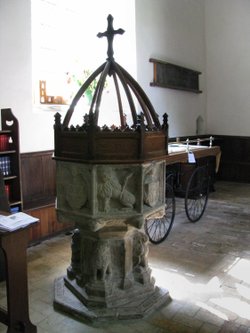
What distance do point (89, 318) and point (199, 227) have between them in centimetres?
245

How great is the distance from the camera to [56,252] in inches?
143

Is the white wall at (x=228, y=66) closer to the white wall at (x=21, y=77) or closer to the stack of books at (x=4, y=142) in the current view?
the white wall at (x=21, y=77)

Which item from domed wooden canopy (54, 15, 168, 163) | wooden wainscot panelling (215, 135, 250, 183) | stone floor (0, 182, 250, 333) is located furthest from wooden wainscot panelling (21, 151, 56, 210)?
wooden wainscot panelling (215, 135, 250, 183)

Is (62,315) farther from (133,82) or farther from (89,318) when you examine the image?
(133,82)

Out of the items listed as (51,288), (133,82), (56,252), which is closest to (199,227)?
(56,252)

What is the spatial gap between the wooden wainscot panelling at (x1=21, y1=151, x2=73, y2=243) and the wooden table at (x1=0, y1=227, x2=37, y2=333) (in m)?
1.77

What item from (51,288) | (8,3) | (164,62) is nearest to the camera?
(51,288)

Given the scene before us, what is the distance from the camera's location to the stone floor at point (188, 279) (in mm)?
2316

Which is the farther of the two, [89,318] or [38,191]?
[38,191]

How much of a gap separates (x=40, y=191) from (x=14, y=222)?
214 centimetres

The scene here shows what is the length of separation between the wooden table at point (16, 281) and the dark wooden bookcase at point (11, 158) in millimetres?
1538

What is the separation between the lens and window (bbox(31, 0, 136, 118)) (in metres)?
4.32

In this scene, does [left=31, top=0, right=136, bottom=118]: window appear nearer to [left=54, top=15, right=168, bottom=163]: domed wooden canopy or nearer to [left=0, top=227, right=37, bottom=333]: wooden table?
[left=54, top=15, right=168, bottom=163]: domed wooden canopy

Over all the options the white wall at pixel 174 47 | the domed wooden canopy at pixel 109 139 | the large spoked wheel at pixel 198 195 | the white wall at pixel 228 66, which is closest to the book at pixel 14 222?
the domed wooden canopy at pixel 109 139
